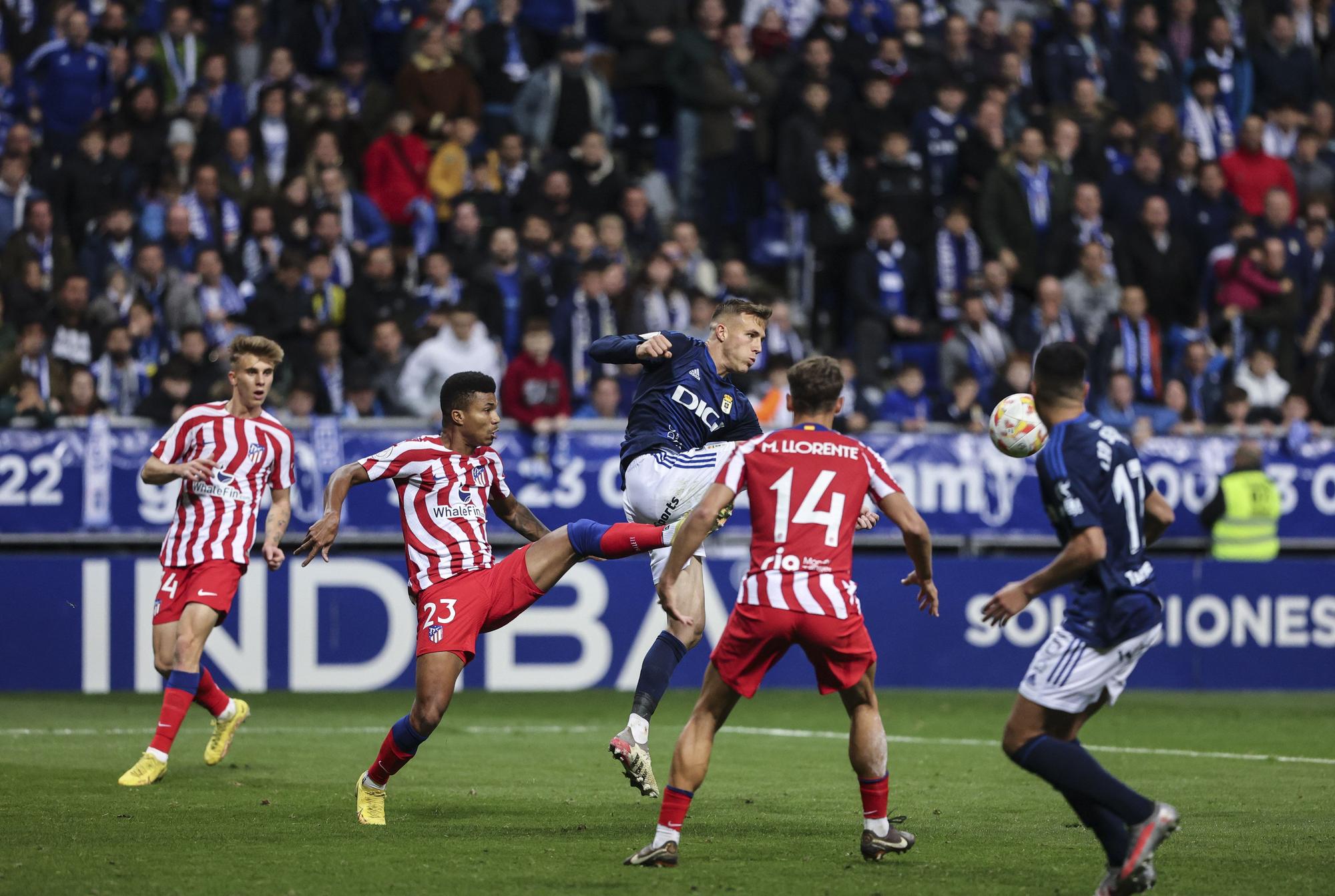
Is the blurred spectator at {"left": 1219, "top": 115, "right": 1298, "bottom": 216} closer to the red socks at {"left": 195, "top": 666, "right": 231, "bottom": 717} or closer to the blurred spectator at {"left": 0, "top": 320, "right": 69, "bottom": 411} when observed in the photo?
the blurred spectator at {"left": 0, "top": 320, "right": 69, "bottom": 411}

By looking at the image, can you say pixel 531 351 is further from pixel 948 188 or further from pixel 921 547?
pixel 921 547

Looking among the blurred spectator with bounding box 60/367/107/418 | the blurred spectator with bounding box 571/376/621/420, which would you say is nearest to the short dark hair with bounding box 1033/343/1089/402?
the blurred spectator with bounding box 571/376/621/420

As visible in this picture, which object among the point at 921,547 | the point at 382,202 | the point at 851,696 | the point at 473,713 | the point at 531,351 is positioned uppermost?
the point at 382,202

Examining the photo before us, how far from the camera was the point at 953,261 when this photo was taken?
17.9 meters

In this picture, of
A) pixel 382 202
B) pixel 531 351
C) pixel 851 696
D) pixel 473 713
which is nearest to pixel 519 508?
pixel 851 696

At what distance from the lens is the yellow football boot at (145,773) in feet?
30.8

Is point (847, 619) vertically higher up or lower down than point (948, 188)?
lower down

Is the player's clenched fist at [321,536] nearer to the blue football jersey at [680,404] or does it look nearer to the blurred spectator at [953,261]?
the blue football jersey at [680,404]

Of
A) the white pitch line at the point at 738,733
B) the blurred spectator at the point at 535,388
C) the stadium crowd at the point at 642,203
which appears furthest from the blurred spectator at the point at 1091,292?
the white pitch line at the point at 738,733

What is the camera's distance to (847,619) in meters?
6.90

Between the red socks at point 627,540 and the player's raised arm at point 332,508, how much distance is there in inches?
43.2

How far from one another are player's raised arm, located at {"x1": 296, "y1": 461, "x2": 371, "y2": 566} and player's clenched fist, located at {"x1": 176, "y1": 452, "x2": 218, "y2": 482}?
5.10 feet

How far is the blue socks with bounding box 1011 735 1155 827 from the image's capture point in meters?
6.20

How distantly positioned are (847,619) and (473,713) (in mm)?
7396
